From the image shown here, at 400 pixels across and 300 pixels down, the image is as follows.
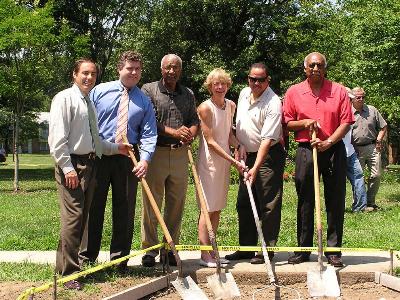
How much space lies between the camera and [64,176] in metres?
5.32

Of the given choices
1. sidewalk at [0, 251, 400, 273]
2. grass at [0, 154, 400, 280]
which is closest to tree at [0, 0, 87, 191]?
grass at [0, 154, 400, 280]

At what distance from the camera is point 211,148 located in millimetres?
6254

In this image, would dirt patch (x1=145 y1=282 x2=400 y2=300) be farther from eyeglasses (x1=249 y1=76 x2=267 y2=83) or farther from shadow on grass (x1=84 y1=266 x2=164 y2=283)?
eyeglasses (x1=249 y1=76 x2=267 y2=83)

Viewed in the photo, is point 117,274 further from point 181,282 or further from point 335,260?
point 335,260

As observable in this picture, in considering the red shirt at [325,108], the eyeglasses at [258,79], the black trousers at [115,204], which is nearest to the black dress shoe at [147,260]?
the black trousers at [115,204]

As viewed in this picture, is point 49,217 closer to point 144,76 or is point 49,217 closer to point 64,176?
point 64,176

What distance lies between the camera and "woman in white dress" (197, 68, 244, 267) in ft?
20.4

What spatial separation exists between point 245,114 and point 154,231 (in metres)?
1.47

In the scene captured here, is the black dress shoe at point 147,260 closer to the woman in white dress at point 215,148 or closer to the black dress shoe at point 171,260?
the black dress shoe at point 171,260

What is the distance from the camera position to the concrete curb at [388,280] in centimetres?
575

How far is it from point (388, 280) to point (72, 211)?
115 inches

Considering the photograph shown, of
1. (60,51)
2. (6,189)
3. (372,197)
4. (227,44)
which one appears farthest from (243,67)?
(372,197)

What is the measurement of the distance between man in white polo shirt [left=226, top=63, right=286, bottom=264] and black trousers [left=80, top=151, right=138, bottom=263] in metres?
1.18

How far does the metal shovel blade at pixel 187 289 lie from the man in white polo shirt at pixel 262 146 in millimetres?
1107
